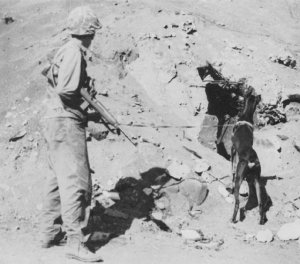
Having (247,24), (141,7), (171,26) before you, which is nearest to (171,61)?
(171,26)

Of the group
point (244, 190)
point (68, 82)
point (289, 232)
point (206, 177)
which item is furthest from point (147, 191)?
point (68, 82)

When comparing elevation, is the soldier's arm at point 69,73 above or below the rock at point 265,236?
above

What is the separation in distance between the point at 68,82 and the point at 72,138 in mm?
573

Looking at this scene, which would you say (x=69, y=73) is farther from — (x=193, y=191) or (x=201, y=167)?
(x=201, y=167)

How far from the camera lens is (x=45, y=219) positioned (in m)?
5.25

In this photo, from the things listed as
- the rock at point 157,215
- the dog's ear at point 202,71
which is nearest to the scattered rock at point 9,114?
the rock at point 157,215

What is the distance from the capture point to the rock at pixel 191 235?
6027 millimetres

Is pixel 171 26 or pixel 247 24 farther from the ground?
pixel 171 26

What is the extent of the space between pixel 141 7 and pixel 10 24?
314cm

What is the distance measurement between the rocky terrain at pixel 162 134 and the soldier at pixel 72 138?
15.3 inches

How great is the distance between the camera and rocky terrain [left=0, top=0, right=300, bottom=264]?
5992 millimetres

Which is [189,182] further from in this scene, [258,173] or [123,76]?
[123,76]

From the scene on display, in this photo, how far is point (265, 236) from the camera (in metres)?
6.16

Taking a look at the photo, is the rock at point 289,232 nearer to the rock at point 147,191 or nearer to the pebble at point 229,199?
the pebble at point 229,199
